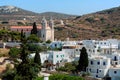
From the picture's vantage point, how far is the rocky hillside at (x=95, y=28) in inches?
3826

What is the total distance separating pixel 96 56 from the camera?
52.4 m

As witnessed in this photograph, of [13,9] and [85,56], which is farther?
[13,9]

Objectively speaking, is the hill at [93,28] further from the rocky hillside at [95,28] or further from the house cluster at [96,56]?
the house cluster at [96,56]

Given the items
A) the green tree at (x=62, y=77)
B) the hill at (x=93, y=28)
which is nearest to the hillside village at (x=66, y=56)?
the green tree at (x=62, y=77)

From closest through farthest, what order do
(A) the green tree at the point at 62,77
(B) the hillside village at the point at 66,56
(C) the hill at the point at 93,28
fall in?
(A) the green tree at the point at 62,77
(B) the hillside village at the point at 66,56
(C) the hill at the point at 93,28

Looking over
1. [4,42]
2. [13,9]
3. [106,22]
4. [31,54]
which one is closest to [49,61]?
[31,54]

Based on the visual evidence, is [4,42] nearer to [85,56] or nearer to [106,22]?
[85,56]

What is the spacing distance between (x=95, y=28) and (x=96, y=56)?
195 feet

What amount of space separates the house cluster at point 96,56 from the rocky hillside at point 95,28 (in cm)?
3070

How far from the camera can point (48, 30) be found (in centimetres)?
6744

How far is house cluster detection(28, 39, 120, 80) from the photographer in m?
49.0

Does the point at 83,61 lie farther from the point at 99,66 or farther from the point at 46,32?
the point at 46,32

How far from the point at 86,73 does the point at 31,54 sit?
884cm

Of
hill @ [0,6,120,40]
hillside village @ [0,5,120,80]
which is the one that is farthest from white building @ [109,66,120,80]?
hill @ [0,6,120,40]
